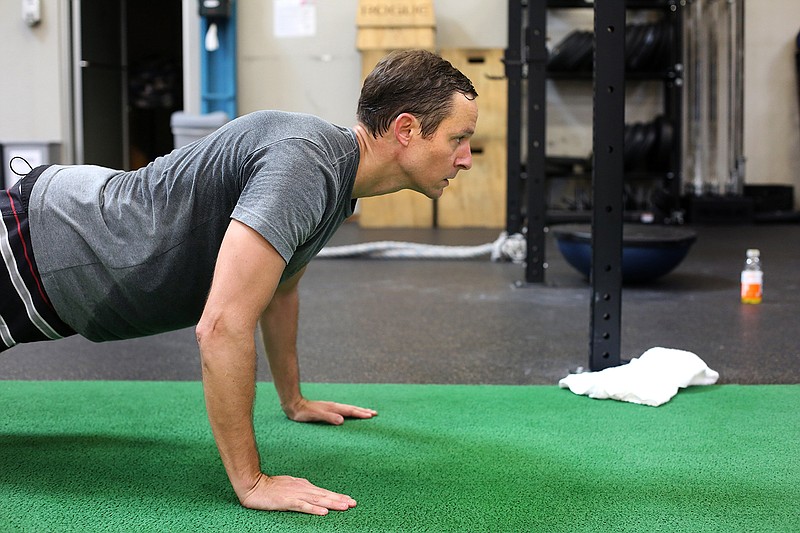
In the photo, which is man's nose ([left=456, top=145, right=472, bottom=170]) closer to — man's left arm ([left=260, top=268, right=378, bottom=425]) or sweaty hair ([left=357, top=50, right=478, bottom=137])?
sweaty hair ([left=357, top=50, right=478, bottom=137])

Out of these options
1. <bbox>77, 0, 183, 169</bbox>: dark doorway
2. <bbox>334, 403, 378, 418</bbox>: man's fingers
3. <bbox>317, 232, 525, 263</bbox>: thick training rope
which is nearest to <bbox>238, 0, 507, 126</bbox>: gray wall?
<bbox>77, 0, 183, 169</bbox>: dark doorway

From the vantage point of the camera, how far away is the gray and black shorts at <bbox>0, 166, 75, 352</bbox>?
1618 mm

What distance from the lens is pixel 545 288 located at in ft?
14.0

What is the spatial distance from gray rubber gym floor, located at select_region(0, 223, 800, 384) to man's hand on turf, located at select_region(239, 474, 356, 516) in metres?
0.99

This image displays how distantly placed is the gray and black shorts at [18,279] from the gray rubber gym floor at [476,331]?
0.96 metres

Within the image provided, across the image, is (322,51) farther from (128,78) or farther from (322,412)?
(322,412)

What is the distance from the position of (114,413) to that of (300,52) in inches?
262

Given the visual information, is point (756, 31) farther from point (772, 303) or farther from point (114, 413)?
point (114, 413)

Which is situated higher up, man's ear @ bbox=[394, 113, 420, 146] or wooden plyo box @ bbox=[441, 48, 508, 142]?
wooden plyo box @ bbox=[441, 48, 508, 142]

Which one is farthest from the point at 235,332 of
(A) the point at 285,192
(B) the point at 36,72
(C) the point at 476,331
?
(B) the point at 36,72

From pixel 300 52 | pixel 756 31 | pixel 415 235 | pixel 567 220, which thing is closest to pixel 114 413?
pixel 415 235

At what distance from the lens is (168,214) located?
1.59 metres

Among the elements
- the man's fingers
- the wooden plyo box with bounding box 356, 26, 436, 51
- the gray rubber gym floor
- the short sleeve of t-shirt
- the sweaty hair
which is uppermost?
the wooden plyo box with bounding box 356, 26, 436, 51

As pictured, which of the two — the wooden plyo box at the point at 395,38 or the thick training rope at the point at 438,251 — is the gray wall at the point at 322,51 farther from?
the thick training rope at the point at 438,251
